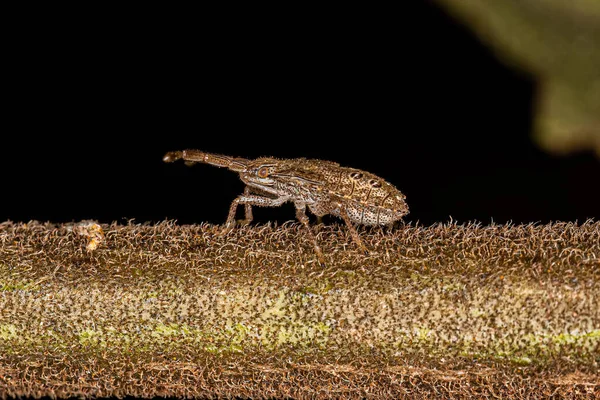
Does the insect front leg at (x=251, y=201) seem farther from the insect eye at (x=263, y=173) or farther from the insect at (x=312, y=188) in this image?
the insect eye at (x=263, y=173)

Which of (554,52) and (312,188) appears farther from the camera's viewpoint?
(554,52)

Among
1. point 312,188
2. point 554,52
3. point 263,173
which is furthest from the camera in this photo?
point 263,173

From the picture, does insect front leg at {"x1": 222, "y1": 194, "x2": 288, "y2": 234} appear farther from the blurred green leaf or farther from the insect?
the blurred green leaf

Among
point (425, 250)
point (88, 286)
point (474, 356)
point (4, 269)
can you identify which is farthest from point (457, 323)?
point (4, 269)

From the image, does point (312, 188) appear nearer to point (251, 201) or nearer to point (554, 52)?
point (251, 201)

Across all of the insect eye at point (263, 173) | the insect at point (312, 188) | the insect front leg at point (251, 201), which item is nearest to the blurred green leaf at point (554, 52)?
the insect at point (312, 188)

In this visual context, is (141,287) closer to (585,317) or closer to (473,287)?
(473,287)

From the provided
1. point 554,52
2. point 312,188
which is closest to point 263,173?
point 312,188

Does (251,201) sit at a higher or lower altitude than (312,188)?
lower
